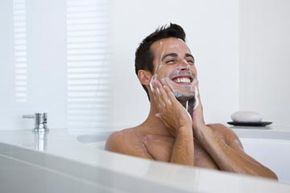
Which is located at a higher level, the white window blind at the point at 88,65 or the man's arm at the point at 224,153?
the white window blind at the point at 88,65

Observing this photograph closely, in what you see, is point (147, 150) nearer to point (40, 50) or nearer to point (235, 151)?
point (235, 151)

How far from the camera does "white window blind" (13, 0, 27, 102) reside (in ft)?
4.53

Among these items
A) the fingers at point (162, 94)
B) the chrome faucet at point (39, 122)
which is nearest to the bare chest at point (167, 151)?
the fingers at point (162, 94)

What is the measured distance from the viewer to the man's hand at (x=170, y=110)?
1.17 metres

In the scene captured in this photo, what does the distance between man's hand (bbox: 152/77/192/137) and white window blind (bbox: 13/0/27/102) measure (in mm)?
499

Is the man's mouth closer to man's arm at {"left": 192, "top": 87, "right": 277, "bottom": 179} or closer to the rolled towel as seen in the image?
man's arm at {"left": 192, "top": 87, "right": 277, "bottom": 179}

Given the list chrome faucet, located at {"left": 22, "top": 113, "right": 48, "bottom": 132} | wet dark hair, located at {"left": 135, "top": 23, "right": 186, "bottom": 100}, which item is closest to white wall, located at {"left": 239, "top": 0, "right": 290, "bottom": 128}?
wet dark hair, located at {"left": 135, "top": 23, "right": 186, "bottom": 100}

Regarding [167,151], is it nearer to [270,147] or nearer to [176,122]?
[176,122]

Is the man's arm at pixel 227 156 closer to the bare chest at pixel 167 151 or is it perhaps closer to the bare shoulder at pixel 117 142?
the bare chest at pixel 167 151

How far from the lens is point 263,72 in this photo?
6.23 ft

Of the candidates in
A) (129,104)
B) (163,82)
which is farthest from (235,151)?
(129,104)

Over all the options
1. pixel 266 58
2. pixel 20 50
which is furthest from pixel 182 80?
pixel 266 58

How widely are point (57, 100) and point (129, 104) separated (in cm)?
34

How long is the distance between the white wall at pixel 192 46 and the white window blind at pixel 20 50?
0.39m
